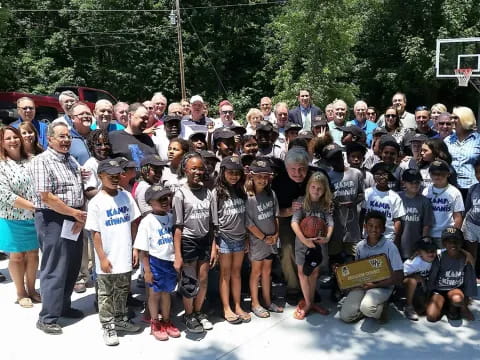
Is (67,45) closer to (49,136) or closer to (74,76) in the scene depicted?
(74,76)

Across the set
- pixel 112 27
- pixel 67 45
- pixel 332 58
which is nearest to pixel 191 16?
pixel 112 27

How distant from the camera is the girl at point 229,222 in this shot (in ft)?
13.3

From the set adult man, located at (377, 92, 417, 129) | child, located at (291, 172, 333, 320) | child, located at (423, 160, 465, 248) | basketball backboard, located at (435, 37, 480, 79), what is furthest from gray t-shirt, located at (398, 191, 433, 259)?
basketball backboard, located at (435, 37, 480, 79)

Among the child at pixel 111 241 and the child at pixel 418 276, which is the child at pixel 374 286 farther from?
the child at pixel 111 241

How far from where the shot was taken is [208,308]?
14.7 feet

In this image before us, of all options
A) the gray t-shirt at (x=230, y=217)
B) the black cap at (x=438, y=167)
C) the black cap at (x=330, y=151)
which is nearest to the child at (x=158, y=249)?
the gray t-shirt at (x=230, y=217)

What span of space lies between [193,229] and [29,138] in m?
2.06

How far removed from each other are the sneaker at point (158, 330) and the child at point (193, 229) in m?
0.23

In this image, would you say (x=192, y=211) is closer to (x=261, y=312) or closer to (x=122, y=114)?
(x=261, y=312)

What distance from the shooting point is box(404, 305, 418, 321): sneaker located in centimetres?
427

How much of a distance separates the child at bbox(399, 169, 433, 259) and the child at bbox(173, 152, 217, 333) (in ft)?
6.73

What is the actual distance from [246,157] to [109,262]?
5.66ft

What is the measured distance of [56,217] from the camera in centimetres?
398

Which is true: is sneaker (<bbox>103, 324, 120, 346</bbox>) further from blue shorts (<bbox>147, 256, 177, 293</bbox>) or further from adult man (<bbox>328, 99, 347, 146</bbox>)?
adult man (<bbox>328, 99, 347, 146</bbox>)
